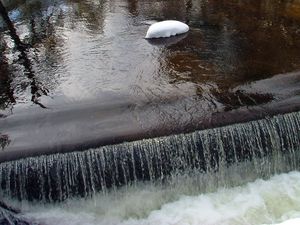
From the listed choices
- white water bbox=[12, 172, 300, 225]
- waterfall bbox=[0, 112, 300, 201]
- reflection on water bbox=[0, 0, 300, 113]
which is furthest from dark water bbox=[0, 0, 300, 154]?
white water bbox=[12, 172, 300, 225]

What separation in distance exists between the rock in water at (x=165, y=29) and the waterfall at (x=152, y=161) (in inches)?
111

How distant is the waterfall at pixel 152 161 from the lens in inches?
227

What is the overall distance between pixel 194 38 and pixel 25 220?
4.27 m

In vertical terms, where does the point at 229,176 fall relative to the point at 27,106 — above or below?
below

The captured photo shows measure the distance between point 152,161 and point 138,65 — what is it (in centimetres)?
211

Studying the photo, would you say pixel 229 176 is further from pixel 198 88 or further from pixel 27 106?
pixel 27 106

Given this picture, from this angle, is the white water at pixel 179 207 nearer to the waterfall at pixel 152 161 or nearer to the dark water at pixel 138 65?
the waterfall at pixel 152 161

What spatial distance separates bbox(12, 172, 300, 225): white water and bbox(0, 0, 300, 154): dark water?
2.70ft

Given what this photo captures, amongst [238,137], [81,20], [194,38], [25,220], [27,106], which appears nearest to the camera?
[25,220]

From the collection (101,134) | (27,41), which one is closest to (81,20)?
(27,41)

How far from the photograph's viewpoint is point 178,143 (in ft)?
19.4

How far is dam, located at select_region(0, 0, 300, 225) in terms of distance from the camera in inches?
227

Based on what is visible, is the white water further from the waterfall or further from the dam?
the waterfall

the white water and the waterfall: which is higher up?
the waterfall
